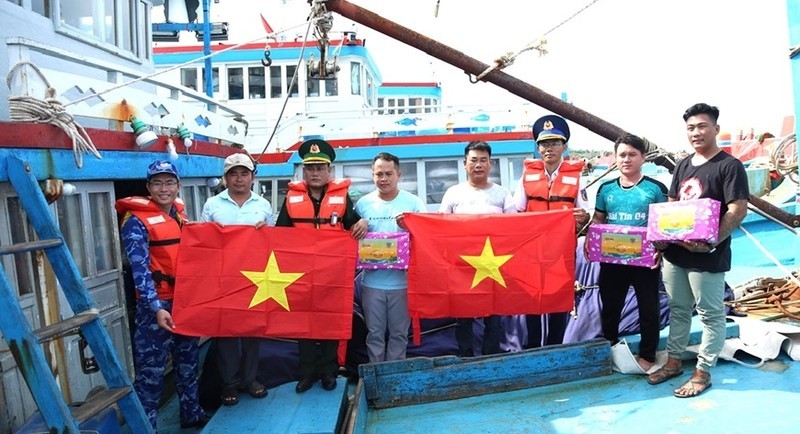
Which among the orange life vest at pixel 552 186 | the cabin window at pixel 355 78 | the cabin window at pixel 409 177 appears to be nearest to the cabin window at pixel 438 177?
the cabin window at pixel 409 177

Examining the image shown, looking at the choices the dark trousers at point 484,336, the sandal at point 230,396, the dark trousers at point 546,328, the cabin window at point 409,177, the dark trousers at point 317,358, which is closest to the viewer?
the sandal at point 230,396

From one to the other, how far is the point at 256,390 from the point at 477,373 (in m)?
1.65

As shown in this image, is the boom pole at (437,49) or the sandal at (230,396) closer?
the sandal at (230,396)

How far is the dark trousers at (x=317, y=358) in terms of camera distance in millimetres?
4324

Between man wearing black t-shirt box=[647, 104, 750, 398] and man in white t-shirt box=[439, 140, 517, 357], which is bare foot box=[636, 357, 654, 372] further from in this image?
man in white t-shirt box=[439, 140, 517, 357]

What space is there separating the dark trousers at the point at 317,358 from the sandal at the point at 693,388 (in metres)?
2.48

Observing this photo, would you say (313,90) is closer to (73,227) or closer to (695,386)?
(73,227)

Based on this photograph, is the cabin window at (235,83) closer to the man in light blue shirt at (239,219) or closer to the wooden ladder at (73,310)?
the man in light blue shirt at (239,219)

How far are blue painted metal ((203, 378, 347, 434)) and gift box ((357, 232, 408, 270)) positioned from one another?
0.92 meters

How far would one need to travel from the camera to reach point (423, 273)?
4.64 meters

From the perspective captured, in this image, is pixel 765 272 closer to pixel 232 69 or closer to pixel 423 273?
pixel 423 273

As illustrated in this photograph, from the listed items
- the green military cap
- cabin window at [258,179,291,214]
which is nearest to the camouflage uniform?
the green military cap

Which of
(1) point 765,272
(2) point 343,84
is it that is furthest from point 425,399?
(2) point 343,84

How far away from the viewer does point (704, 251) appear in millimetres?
3812
